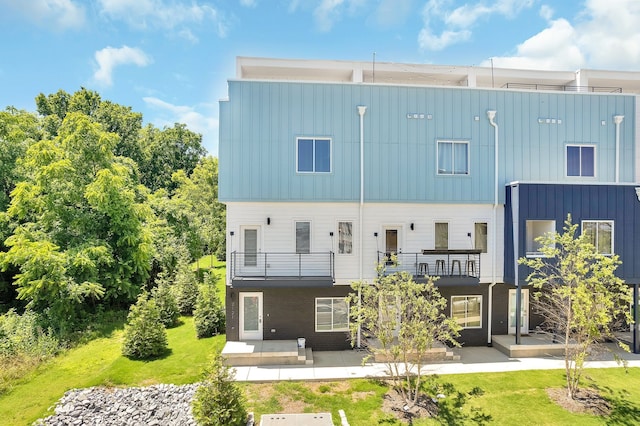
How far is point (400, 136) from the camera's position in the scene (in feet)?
46.5

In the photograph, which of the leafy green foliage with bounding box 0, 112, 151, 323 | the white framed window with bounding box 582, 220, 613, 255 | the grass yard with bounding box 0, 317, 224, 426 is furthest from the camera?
the leafy green foliage with bounding box 0, 112, 151, 323

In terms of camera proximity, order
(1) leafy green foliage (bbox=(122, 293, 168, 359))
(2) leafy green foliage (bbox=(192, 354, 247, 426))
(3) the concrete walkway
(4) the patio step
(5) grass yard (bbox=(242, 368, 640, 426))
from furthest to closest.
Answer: (1) leafy green foliage (bbox=(122, 293, 168, 359)), (4) the patio step, (3) the concrete walkway, (5) grass yard (bbox=(242, 368, 640, 426)), (2) leafy green foliage (bbox=(192, 354, 247, 426))

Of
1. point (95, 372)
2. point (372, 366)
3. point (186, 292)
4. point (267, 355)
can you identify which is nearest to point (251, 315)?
point (267, 355)

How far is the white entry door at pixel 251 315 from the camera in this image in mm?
13766

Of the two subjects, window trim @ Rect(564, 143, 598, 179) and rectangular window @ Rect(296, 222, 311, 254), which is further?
window trim @ Rect(564, 143, 598, 179)

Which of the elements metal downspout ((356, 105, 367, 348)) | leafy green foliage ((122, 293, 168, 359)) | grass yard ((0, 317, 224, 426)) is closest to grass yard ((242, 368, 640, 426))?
grass yard ((0, 317, 224, 426))

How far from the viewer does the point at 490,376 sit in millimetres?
11562

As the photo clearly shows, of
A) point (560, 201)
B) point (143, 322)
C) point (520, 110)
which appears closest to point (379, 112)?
point (520, 110)

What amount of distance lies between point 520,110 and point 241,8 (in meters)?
12.4

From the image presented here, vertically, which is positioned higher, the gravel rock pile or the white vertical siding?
the white vertical siding

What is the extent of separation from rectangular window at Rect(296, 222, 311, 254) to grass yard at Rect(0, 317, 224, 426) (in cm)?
511

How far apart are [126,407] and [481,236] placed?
13926 mm

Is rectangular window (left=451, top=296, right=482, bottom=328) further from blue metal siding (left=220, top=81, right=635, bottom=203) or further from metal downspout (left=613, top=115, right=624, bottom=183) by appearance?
metal downspout (left=613, top=115, right=624, bottom=183)

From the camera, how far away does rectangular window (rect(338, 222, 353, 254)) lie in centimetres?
1395
